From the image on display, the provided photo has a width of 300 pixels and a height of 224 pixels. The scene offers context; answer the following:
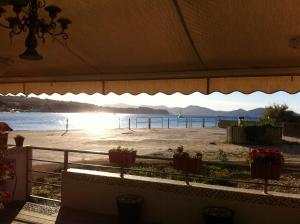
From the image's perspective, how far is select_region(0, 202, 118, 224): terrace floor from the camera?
5832 millimetres

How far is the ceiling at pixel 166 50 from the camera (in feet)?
13.6

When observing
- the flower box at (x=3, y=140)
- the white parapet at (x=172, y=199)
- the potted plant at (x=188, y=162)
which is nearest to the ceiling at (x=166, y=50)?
the flower box at (x=3, y=140)

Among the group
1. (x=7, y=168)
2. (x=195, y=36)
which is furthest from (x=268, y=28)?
(x=7, y=168)

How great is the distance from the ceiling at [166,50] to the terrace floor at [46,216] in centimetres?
253

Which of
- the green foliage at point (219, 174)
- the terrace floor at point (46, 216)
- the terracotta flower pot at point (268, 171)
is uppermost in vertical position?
the terracotta flower pot at point (268, 171)

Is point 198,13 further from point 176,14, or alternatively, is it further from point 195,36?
point 195,36

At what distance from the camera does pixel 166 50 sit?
546 centimetres

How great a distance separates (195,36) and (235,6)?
0.93 meters

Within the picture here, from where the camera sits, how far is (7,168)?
13.6 feet

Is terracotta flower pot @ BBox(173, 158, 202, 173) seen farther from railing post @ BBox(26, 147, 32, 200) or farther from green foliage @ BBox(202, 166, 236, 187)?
green foliage @ BBox(202, 166, 236, 187)

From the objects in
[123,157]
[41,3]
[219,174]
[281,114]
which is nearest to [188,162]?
[123,157]

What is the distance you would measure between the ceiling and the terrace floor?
2531mm

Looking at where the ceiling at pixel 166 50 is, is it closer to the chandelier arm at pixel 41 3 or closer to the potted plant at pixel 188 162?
the chandelier arm at pixel 41 3

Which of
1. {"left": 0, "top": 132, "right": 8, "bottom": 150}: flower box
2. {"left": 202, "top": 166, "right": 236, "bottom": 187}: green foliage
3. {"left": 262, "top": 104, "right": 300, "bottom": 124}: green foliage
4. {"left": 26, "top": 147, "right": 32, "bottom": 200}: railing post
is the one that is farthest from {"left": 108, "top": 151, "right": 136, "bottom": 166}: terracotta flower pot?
{"left": 262, "top": 104, "right": 300, "bottom": 124}: green foliage
